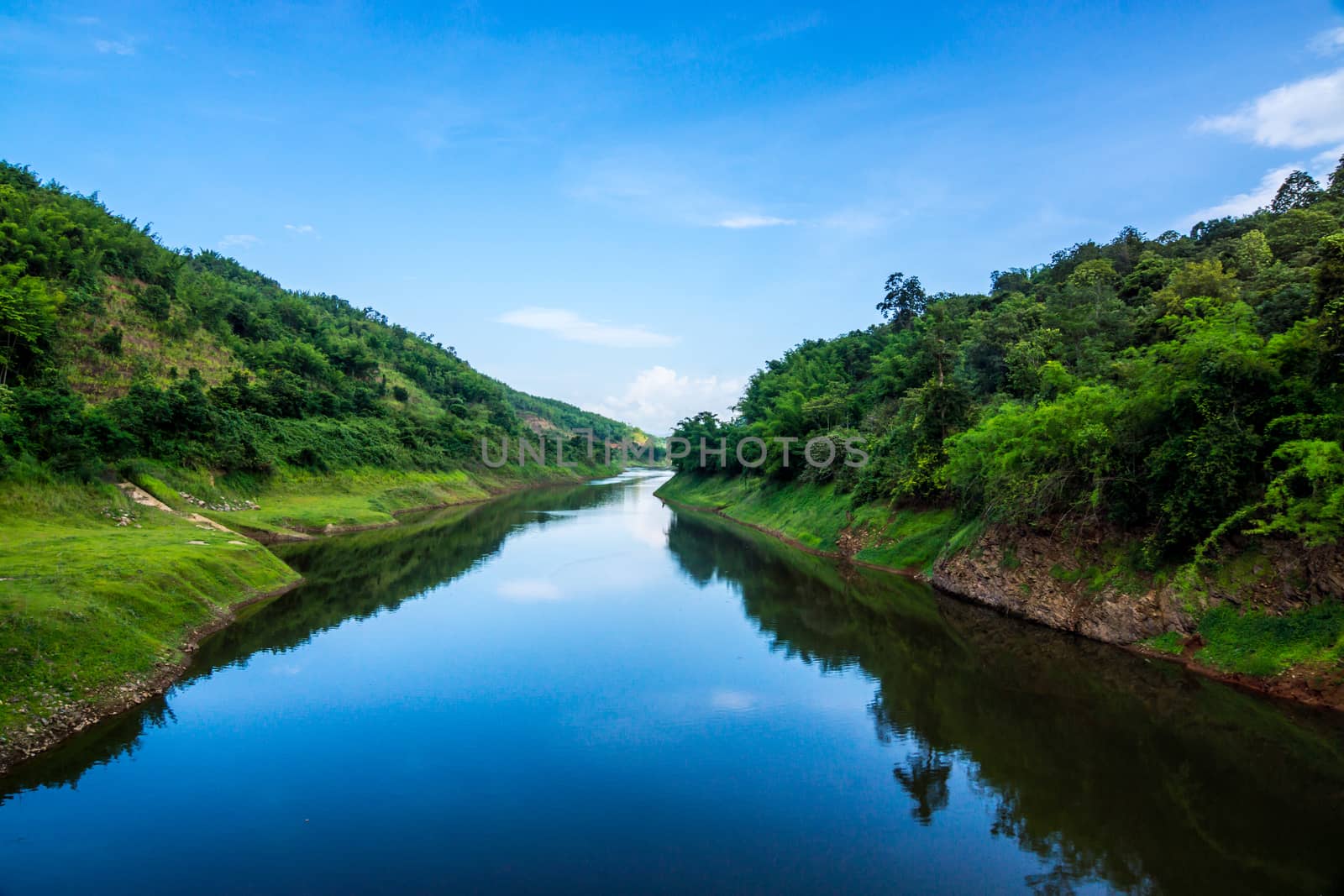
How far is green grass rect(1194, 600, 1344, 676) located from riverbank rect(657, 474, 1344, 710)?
0.08 feet

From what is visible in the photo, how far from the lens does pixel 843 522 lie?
43.5 metres

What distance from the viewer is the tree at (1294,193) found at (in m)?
59.6

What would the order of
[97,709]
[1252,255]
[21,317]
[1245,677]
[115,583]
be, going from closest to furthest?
[97,709]
[1245,677]
[115,583]
[21,317]
[1252,255]

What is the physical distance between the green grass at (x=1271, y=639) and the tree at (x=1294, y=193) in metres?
61.8

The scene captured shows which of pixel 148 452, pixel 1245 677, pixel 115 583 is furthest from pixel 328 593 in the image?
pixel 1245 677

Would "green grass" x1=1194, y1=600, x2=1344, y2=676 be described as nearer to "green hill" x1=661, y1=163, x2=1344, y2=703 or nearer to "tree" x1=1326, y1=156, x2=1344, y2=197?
"green hill" x1=661, y1=163, x2=1344, y2=703

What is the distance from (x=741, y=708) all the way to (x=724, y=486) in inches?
2401

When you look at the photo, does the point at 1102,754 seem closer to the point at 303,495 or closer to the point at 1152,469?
the point at 1152,469

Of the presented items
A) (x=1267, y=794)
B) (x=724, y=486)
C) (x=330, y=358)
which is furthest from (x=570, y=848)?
(x=330, y=358)

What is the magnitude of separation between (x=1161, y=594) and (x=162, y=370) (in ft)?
219

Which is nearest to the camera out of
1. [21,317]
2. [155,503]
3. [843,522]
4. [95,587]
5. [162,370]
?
[95,587]

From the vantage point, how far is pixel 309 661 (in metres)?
20.2

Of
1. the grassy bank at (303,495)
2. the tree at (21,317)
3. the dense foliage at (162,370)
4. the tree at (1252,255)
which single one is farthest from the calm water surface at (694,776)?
the tree at (1252,255)

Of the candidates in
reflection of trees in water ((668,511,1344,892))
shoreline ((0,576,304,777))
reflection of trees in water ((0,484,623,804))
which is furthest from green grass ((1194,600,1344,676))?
shoreline ((0,576,304,777))
